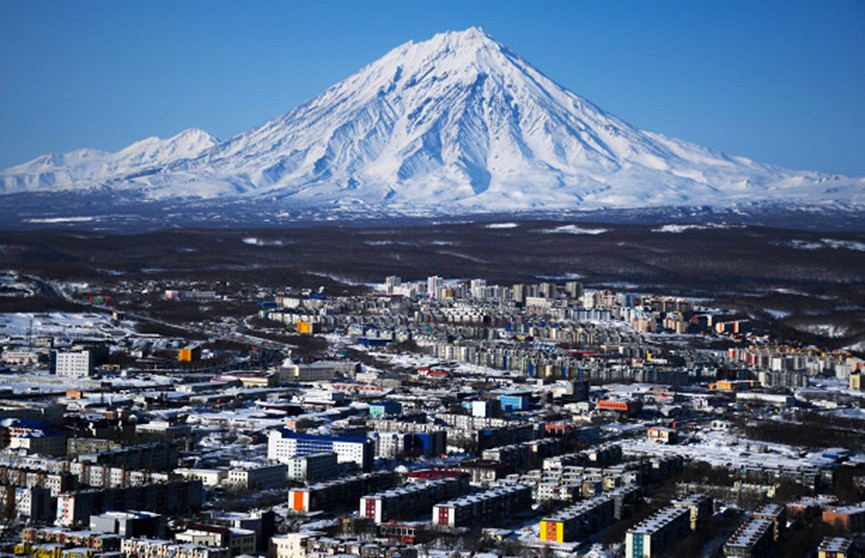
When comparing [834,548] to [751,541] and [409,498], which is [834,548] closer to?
[751,541]

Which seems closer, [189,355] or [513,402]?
[513,402]

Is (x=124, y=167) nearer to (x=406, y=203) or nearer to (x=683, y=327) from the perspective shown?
(x=406, y=203)

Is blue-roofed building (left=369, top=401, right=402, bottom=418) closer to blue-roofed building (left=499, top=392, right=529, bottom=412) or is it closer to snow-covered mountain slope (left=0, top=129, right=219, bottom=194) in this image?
blue-roofed building (left=499, top=392, right=529, bottom=412)

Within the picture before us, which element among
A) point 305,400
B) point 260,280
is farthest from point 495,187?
point 305,400

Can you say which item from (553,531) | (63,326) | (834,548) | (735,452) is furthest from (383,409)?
(63,326)

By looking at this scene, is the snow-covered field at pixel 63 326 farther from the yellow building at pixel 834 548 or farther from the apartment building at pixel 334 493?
the yellow building at pixel 834 548

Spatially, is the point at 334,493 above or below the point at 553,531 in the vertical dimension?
above
